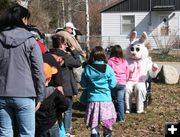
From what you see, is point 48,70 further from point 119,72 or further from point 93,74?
point 119,72

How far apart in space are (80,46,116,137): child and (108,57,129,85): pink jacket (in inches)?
70.5

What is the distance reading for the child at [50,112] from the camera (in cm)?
512

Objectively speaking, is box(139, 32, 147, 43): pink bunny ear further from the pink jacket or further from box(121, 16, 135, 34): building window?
box(121, 16, 135, 34): building window

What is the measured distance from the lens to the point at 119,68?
851 centimetres

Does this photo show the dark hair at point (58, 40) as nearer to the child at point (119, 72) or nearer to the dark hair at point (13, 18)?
the dark hair at point (13, 18)

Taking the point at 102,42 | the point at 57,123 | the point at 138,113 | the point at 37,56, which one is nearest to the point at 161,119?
the point at 138,113

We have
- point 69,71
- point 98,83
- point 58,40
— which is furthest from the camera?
point 69,71

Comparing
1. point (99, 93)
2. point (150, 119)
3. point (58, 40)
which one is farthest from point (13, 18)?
point (150, 119)

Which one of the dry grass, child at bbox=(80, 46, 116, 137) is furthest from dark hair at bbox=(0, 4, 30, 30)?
the dry grass

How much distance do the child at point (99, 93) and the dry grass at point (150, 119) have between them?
1.00m

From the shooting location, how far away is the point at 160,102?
10445 mm

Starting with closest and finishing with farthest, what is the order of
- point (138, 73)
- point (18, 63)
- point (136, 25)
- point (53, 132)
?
point (18, 63) → point (53, 132) → point (138, 73) → point (136, 25)

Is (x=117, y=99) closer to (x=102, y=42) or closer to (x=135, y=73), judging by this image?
(x=135, y=73)

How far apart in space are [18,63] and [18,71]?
3.2 inches
